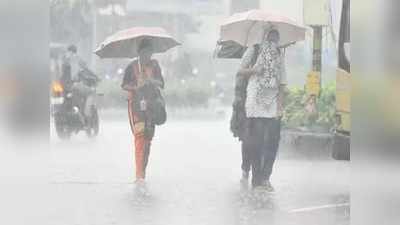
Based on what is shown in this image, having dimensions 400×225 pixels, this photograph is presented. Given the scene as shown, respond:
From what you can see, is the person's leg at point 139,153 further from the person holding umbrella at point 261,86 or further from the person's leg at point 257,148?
the person's leg at point 257,148

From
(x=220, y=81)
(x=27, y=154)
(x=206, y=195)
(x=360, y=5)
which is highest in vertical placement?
(x=360, y=5)

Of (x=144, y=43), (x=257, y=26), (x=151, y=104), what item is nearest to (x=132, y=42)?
(x=144, y=43)

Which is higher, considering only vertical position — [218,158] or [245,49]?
[245,49]

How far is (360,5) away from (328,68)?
2.31 ft

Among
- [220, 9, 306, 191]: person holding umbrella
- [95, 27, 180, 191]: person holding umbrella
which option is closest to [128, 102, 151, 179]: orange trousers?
[95, 27, 180, 191]: person holding umbrella

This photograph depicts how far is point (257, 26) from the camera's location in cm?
382

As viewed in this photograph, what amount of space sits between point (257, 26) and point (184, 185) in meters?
0.96

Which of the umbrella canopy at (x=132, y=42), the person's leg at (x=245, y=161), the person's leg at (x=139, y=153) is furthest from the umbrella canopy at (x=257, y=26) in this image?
the person's leg at (x=139, y=153)

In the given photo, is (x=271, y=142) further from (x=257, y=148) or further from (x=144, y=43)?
(x=144, y=43)

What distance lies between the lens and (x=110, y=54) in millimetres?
3684

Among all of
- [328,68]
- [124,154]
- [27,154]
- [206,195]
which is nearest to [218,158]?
[206,195]

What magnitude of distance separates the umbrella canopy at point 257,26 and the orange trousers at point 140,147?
652 millimetres

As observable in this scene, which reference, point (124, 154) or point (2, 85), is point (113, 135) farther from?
point (2, 85)

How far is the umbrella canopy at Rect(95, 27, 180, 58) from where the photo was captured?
367 centimetres
